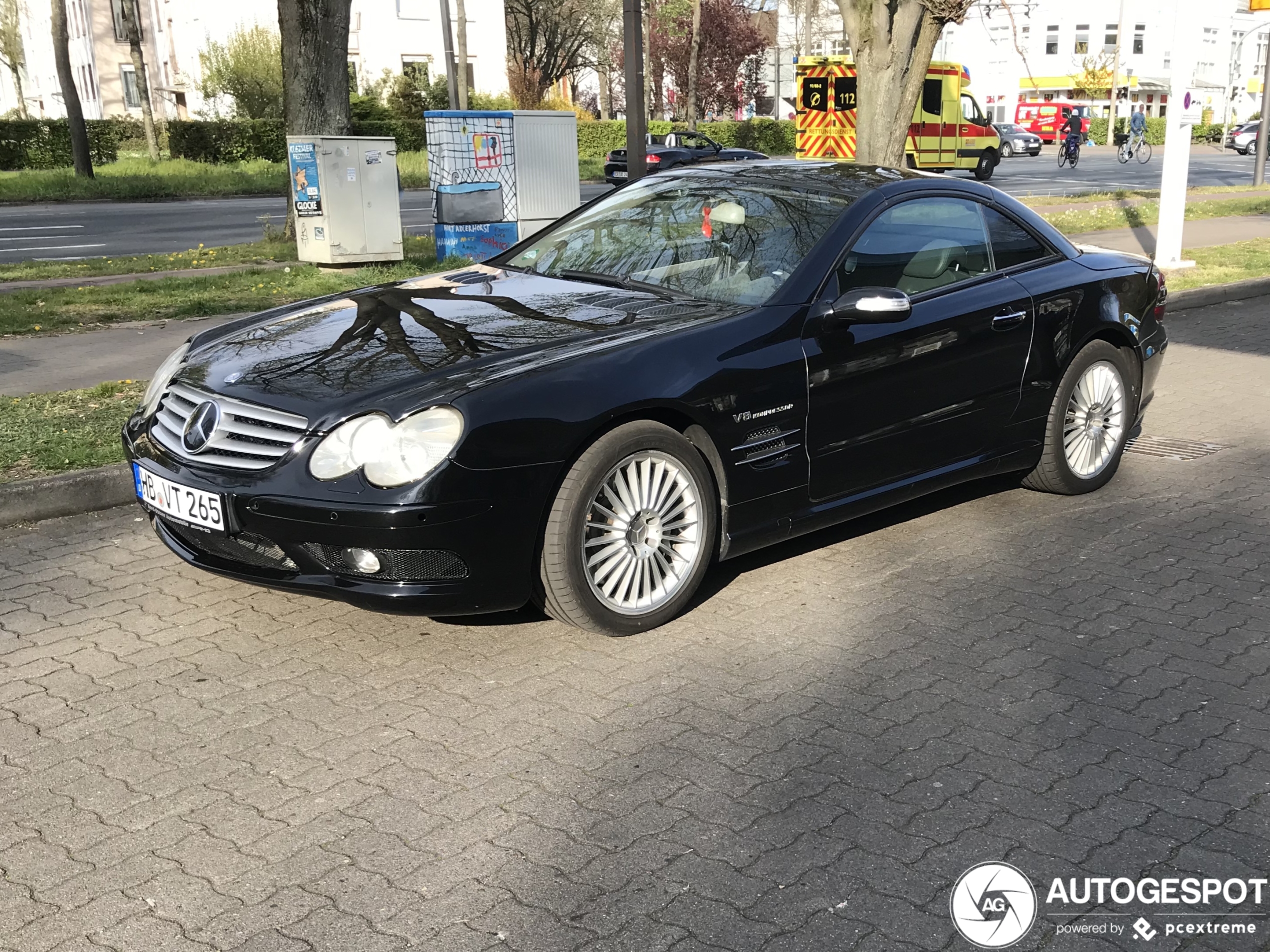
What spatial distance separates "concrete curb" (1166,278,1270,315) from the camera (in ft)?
39.9

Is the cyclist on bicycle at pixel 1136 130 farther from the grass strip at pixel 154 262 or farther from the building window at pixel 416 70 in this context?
the grass strip at pixel 154 262

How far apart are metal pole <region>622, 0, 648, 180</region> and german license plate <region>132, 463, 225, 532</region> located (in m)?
6.62

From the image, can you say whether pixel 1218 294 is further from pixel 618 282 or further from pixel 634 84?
pixel 618 282

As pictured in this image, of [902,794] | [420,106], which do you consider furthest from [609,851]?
[420,106]

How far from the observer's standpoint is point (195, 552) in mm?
4320

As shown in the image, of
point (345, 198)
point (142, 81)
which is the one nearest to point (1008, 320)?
point (345, 198)

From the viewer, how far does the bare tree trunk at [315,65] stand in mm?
14859

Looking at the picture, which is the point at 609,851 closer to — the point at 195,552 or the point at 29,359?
the point at 195,552

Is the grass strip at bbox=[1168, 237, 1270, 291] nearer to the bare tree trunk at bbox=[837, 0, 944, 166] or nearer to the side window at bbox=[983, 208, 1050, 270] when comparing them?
the bare tree trunk at bbox=[837, 0, 944, 166]

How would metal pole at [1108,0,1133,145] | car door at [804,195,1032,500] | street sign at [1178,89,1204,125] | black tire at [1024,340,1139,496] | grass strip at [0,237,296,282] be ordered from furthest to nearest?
metal pole at [1108,0,1133,145]
grass strip at [0,237,296,282]
street sign at [1178,89,1204,125]
black tire at [1024,340,1139,496]
car door at [804,195,1032,500]

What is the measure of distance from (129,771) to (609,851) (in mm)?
1392

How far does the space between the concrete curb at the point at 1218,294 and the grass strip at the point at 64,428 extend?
9262mm

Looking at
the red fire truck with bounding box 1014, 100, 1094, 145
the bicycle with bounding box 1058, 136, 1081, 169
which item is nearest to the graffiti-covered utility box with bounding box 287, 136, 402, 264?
the bicycle with bounding box 1058, 136, 1081, 169

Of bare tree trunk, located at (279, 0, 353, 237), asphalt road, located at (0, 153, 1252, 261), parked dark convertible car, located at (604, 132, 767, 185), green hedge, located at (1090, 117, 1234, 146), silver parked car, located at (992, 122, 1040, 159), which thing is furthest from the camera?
green hedge, located at (1090, 117, 1234, 146)
